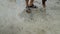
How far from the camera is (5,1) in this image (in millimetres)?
3061

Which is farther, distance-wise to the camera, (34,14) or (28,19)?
(34,14)

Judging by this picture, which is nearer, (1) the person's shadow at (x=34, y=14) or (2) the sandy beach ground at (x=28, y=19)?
(2) the sandy beach ground at (x=28, y=19)

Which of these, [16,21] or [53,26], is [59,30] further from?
[16,21]

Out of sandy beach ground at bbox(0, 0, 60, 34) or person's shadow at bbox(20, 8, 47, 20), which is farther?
person's shadow at bbox(20, 8, 47, 20)

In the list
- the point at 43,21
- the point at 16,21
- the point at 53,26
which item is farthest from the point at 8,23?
the point at 53,26

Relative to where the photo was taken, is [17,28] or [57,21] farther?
[57,21]

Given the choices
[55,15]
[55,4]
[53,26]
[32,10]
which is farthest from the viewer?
[55,4]

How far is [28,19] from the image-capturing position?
7.65ft

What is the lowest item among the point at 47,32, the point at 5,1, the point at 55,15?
the point at 47,32

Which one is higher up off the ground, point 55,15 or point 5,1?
point 5,1

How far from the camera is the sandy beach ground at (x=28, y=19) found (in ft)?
6.63

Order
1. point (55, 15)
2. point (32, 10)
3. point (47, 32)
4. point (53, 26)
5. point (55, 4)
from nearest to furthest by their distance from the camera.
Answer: point (47, 32) → point (53, 26) → point (55, 15) → point (32, 10) → point (55, 4)

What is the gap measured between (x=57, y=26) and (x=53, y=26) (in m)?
0.07

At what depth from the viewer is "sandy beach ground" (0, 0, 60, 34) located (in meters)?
2.02
